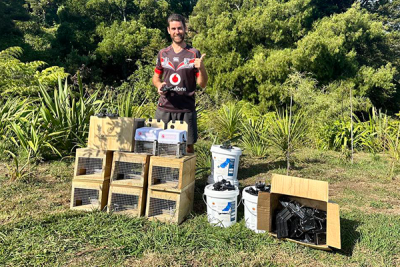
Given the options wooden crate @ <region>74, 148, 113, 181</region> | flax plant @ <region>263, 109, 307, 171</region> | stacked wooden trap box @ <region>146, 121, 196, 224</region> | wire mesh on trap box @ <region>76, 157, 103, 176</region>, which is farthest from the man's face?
flax plant @ <region>263, 109, 307, 171</region>

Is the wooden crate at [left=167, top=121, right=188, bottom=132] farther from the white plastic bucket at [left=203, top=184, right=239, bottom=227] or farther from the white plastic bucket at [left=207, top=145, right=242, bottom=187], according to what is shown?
the white plastic bucket at [left=203, top=184, right=239, bottom=227]

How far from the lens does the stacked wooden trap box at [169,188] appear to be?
269cm

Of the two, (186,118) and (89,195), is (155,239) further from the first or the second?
(186,118)

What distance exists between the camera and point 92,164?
2992 millimetres

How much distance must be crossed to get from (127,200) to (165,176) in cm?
46

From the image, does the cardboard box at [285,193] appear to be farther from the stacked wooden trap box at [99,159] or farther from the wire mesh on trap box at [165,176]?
the stacked wooden trap box at [99,159]

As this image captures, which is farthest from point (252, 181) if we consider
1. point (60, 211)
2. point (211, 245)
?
point (60, 211)

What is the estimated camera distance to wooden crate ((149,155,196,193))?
2.69m

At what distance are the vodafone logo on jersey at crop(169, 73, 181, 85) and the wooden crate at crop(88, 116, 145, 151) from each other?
2.05ft

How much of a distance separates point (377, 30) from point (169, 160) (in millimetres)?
20101

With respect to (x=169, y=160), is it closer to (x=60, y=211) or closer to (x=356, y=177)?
(x=60, y=211)

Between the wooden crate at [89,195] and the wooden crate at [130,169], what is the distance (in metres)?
0.14

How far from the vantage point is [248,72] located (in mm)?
15570

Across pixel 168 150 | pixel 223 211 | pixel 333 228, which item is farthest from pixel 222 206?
pixel 333 228
